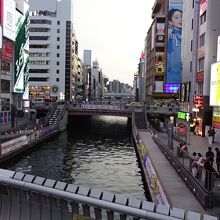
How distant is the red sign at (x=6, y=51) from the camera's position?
232 feet

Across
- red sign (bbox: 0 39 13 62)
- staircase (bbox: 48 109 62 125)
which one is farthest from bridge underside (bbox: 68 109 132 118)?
red sign (bbox: 0 39 13 62)

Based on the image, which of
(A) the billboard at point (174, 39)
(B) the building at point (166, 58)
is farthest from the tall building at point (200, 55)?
(B) the building at point (166, 58)

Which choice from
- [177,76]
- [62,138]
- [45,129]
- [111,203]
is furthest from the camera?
[177,76]

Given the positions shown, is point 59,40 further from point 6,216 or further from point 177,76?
point 6,216

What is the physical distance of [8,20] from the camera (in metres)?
73.1

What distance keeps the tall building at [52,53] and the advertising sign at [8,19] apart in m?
89.2

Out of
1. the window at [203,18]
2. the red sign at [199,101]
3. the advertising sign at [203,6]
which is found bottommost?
the red sign at [199,101]

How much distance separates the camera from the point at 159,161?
31.6m

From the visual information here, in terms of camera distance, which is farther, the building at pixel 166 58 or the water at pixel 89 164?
the building at pixel 166 58

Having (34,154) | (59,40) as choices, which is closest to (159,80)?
(59,40)

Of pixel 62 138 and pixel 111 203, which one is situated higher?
pixel 111 203

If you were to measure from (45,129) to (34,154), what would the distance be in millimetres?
15471

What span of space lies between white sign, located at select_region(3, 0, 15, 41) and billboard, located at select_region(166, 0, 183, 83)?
2691 inches

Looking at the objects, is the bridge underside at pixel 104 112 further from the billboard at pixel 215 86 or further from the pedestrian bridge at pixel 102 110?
the billboard at pixel 215 86
